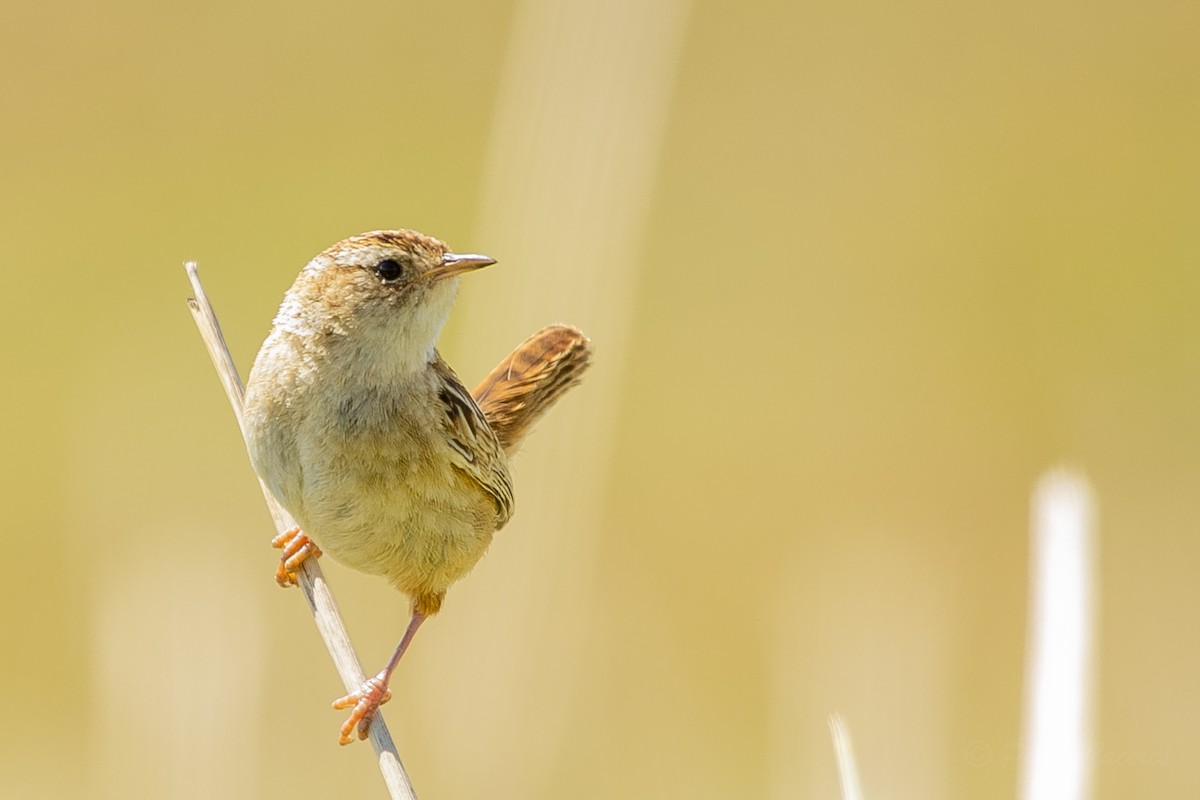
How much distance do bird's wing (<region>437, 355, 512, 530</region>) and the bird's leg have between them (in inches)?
14.9

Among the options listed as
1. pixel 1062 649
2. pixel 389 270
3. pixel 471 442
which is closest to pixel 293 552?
pixel 471 442

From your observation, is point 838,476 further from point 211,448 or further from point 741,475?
point 211,448

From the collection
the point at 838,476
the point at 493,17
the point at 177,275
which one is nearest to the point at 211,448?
the point at 177,275

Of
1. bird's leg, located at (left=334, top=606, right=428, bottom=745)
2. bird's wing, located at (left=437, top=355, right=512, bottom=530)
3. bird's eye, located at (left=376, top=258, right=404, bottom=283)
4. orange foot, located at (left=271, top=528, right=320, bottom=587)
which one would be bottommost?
bird's leg, located at (left=334, top=606, right=428, bottom=745)

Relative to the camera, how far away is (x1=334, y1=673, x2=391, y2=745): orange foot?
2.87 meters

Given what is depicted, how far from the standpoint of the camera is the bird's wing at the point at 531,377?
4.04 meters

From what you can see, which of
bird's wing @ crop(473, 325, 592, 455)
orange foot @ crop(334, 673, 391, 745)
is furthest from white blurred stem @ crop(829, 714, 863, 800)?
bird's wing @ crop(473, 325, 592, 455)

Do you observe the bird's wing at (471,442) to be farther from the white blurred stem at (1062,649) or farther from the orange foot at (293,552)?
the white blurred stem at (1062,649)

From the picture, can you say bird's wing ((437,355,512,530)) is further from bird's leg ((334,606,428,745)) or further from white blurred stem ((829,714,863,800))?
white blurred stem ((829,714,863,800))

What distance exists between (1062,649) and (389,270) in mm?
1649

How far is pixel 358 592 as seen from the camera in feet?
21.4

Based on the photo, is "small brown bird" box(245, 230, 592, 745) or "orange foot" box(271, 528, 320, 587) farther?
"orange foot" box(271, 528, 320, 587)

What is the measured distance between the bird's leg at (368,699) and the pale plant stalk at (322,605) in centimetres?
5

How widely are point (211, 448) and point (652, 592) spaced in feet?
8.97
